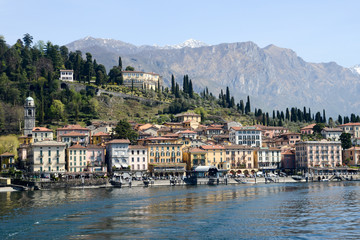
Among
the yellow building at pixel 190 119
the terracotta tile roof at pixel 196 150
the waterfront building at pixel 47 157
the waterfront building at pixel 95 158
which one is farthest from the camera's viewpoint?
the yellow building at pixel 190 119

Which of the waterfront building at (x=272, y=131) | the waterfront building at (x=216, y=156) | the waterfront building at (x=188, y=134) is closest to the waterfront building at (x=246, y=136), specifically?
the waterfront building at (x=188, y=134)

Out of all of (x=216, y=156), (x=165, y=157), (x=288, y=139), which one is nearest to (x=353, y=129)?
(x=288, y=139)

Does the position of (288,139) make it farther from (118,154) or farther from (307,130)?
(118,154)

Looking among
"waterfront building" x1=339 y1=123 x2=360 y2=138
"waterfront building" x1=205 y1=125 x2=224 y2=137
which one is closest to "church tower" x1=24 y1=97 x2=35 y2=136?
"waterfront building" x1=205 y1=125 x2=224 y2=137

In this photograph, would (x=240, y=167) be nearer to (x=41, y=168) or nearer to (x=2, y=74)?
(x=41, y=168)

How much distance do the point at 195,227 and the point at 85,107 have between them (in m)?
127

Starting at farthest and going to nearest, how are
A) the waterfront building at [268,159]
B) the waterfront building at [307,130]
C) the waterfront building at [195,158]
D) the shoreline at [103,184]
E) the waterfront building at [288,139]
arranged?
1. the waterfront building at [307,130]
2. the waterfront building at [288,139]
3. the waterfront building at [268,159]
4. the waterfront building at [195,158]
5. the shoreline at [103,184]

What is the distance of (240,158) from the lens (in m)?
145

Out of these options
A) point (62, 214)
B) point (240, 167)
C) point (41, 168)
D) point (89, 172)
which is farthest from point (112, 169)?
point (62, 214)

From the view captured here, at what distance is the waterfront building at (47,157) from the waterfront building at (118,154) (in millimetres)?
12214

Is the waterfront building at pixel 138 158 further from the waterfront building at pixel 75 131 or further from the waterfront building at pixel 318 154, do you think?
the waterfront building at pixel 318 154

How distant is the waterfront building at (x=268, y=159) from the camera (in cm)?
14875

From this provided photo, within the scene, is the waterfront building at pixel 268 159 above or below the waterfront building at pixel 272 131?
below

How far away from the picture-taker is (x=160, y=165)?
132m
